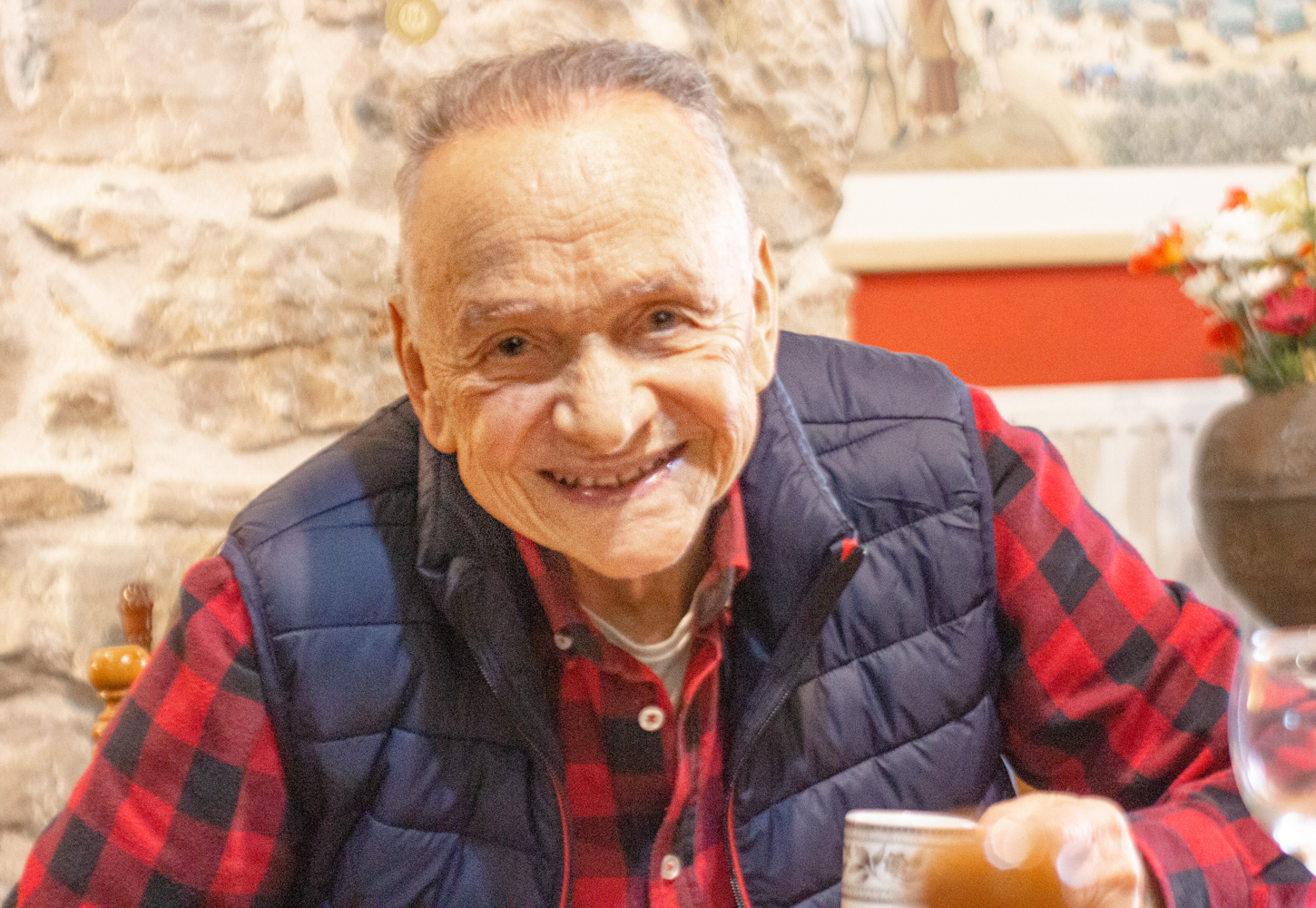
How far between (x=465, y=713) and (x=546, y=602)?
132 mm

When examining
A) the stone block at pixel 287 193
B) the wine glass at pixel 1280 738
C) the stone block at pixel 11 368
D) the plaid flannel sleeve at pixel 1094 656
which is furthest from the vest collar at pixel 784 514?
the stone block at pixel 11 368

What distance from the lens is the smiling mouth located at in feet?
3.22

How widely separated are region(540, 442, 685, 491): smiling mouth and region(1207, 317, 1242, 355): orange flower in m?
1.48

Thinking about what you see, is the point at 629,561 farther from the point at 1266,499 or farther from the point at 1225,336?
the point at 1225,336

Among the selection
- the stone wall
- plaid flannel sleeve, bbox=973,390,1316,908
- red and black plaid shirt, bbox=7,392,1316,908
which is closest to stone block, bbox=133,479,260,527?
the stone wall

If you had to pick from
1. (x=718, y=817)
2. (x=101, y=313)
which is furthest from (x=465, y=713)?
(x=101, y=313)

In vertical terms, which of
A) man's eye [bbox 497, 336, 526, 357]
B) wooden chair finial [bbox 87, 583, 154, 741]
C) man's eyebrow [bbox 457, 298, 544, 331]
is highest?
man's eyebrow [bbox 457, 298, 544, 331]

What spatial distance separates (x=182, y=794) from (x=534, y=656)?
0.34 metres

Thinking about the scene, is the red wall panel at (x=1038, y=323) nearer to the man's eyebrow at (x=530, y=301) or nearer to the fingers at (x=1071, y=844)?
the man's eyebrow at (x=530, y=301)

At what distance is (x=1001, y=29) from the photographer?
2.29 m

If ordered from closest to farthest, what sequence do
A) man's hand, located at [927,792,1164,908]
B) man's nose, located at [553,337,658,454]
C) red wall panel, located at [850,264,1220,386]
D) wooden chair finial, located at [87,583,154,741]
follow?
man's hand, located at [927,792,1164,908], man's nose, located at [553,337,658,454], wooden chair finial, located at [87,583,154,741], red wall panel, located at [850,264,1220,386]

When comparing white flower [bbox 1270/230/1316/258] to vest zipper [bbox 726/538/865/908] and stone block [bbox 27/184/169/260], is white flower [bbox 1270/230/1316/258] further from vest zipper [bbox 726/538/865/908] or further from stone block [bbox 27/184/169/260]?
stone block [bbox 27/184/169/260]

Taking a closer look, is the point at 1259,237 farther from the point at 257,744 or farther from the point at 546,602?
the point at 257,744

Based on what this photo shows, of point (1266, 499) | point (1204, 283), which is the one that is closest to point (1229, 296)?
point (1204, 283)
